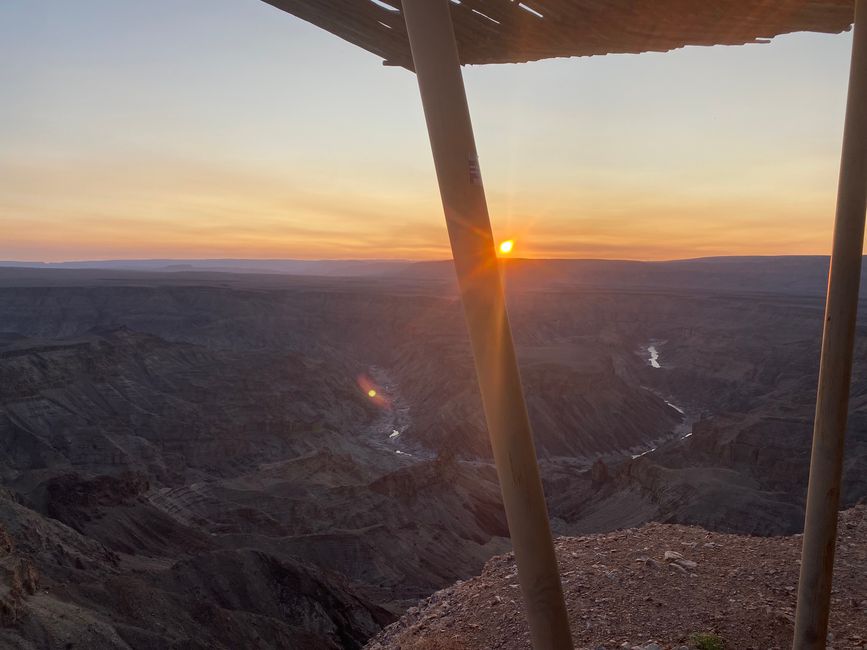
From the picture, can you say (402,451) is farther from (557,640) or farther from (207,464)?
(557,640)

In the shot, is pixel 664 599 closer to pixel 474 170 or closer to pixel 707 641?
pixel 707 641

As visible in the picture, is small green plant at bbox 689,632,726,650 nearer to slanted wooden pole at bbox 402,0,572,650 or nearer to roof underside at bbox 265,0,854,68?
slanted wooden pole at bbox 402,0,572,650

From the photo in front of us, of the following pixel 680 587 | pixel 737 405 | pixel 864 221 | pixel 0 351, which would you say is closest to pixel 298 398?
pixel 0 351

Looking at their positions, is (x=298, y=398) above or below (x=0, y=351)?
below

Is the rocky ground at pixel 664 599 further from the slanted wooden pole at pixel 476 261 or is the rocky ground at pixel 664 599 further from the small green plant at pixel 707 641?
the slanted wooden pole at pixel 476 261

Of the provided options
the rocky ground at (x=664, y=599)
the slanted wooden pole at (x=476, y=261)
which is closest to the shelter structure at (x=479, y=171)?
the slanted wooden pole at (x=476, y=261)

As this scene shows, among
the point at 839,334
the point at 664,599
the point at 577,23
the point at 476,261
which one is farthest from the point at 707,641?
the point at 577,23

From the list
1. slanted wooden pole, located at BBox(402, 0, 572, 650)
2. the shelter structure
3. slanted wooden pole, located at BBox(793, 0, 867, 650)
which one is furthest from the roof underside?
slanted wooden pole, located at BBox(402, 0, 572, 650)
